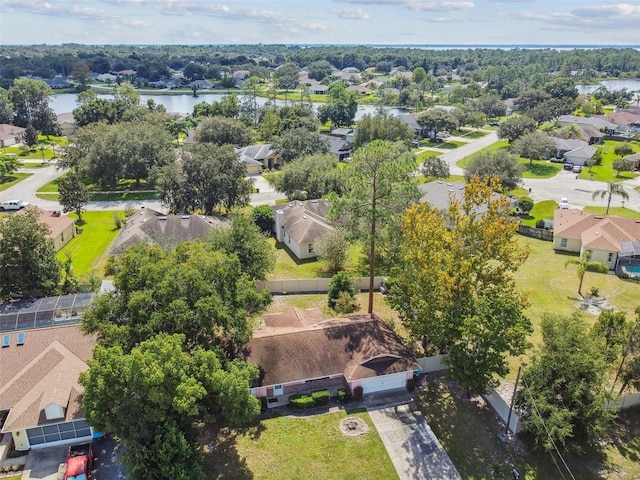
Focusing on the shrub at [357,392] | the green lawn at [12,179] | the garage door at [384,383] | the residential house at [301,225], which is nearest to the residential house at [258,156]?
the residential house at [301,225]

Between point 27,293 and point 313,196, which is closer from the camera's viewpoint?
point 27,293

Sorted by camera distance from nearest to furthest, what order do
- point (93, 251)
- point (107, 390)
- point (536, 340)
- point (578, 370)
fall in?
point (107, 390) < point (578, 370) < point (536, 340) < point (93, 251)

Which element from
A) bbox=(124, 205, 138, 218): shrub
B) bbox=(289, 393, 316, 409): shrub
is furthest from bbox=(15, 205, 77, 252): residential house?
bbox=(289, 393, 316, 409): shrub

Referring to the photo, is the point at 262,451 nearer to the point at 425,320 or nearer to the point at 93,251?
the point at 425,320

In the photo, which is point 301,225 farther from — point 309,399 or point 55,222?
point 55,222

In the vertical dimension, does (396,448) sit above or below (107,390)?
below

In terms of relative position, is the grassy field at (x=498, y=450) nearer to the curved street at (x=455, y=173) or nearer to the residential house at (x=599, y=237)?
the residential house at (x=599, y=237)

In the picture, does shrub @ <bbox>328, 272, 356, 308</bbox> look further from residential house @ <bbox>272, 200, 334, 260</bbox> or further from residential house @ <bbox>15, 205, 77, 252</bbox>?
residential house @ <bbox>15, 205, 77, 252</bbox>

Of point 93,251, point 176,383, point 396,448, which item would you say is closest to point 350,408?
point 396,448
